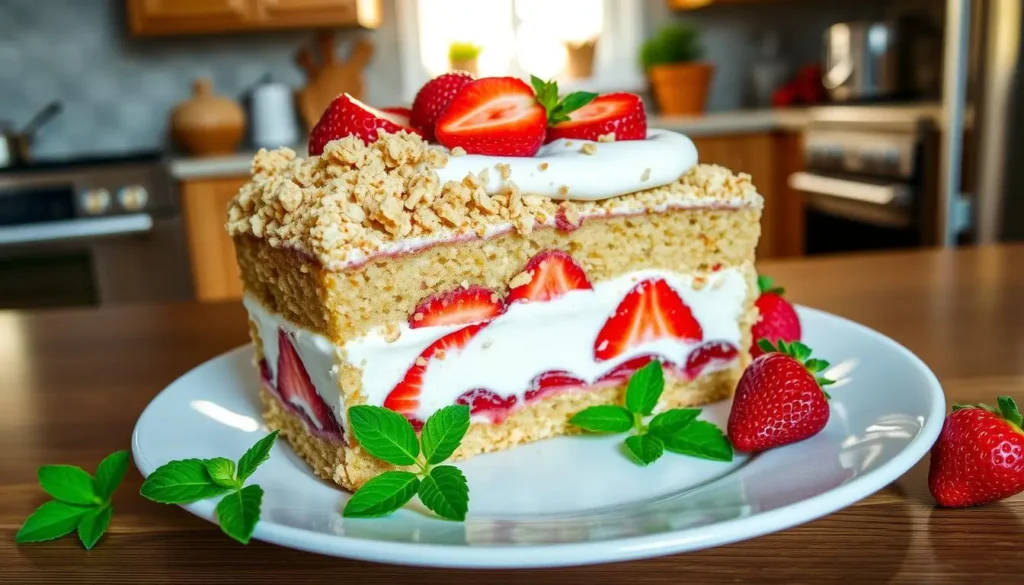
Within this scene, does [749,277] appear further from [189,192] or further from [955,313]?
[189,192]

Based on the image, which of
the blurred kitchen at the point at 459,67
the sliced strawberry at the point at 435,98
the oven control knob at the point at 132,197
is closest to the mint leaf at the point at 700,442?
the sliced strawberry at the point at 435,98

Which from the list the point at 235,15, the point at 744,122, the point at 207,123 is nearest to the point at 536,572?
the point at 744,122

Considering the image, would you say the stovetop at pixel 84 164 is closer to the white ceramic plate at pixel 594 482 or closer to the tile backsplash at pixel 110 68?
the tile backsplash at pixel 110 68

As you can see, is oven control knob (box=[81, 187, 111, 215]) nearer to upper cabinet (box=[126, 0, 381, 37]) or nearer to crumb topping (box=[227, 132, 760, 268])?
upper cabinet (box=[126, 0, 381, 37])

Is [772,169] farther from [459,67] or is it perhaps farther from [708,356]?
[708,356]

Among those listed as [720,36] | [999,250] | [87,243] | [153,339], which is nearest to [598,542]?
[153,339]

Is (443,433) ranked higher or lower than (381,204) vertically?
lower

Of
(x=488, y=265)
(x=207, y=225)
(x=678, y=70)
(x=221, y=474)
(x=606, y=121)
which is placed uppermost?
(x=678, y=70)
